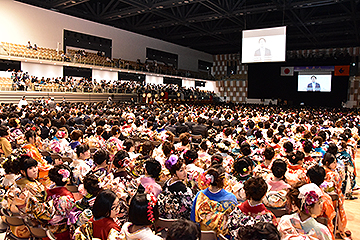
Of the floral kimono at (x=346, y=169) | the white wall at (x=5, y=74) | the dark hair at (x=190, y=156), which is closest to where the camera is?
the dark hair at (x=190, y=156)

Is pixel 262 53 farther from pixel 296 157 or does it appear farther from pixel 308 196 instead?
pixel 308 196

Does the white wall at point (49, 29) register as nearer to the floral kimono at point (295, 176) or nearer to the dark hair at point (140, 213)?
the floral kimono at point (295, 176)

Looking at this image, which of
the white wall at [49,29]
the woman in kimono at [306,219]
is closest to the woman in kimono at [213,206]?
the woman in kimono at [306,219]

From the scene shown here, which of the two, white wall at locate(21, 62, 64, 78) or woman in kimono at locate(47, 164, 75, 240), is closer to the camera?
woman in kimono at locate(47, 164, 75, 240)

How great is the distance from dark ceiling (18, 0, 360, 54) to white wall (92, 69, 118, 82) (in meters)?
4.68

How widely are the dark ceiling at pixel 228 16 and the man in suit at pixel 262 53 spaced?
2.23 metres

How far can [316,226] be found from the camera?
88.7 inches

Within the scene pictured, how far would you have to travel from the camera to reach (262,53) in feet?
56.5

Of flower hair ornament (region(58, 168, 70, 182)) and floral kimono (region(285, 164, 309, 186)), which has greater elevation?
flower hair ornament (region(58, 168, 70, 182))

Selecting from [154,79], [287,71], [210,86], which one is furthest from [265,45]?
[210,86]

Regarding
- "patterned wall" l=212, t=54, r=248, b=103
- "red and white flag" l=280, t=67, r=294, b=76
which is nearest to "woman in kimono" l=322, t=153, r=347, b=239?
"red and white flag" l=280, t=67, r=294, b=76

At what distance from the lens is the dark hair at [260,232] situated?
5.82 ft

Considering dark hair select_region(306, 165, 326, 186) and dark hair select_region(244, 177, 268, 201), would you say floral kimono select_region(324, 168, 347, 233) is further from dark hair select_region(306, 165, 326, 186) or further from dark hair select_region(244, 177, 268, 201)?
dark hair select_region(244, 177, 268, 201)

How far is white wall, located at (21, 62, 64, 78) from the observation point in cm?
2118
